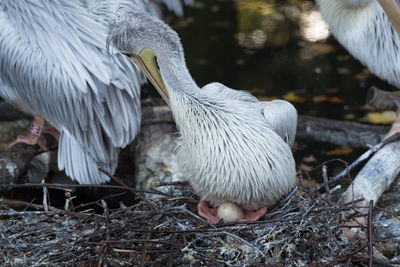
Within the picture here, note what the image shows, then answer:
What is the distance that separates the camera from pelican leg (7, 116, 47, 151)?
4188 millimetres

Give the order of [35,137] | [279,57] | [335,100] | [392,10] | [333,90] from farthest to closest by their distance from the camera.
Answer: [279,57] → [333,90] → [335,100] → [35,137] → [392,10]

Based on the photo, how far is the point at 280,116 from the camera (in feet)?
10.1

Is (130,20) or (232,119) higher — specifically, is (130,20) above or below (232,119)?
above

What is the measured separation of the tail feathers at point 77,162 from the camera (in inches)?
156

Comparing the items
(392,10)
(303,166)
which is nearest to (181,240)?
(392,10)

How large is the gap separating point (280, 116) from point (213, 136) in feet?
1.30

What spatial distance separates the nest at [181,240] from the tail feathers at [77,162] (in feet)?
3.28

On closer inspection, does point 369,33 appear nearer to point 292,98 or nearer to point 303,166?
point 303,166

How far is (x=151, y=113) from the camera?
445 cm

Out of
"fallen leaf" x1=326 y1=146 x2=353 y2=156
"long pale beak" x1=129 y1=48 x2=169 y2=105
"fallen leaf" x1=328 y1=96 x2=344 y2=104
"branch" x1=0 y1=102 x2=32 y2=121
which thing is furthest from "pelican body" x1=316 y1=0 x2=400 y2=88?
"branch" x1=0 y1=102 x2=32 y2=121

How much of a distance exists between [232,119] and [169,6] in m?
2.30

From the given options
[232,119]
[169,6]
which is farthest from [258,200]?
[169,6]

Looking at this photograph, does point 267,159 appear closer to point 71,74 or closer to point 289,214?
point 289,214

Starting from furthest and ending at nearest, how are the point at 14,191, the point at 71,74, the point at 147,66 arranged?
the point at 14,191 → the point at 71,74 → the point at 147,66
